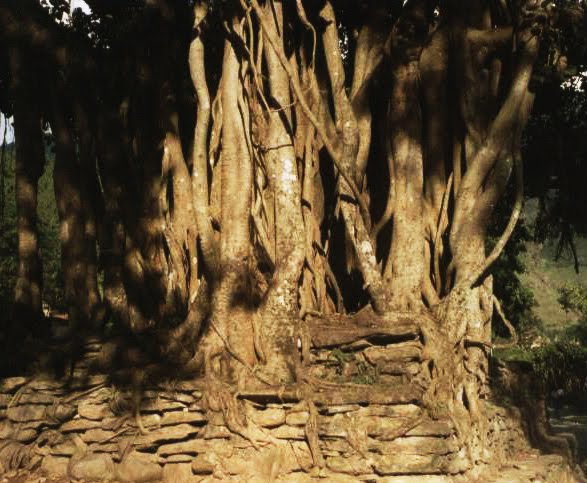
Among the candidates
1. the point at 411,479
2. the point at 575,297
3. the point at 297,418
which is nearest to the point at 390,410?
the point at 411,479

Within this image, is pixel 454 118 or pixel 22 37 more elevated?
pixel 22 37

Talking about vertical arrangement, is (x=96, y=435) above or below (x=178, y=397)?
below

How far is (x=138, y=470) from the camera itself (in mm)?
5465

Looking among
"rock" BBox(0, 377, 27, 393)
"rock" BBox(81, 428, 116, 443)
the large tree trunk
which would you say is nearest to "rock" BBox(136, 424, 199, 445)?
"rock" BBox(81, 428, 116, 443)

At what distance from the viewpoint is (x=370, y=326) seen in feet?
19.4

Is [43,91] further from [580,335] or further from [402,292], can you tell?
[580,335]

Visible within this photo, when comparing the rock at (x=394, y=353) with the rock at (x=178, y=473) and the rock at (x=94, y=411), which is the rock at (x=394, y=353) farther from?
the rock at (x=94, y=411)

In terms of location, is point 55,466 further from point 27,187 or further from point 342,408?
point 27,187

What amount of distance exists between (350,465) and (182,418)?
135 centimetres

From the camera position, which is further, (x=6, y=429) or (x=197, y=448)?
(x=6, y=429)

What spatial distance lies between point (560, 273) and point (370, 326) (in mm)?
63739

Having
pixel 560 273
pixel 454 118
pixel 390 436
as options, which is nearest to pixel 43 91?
pixel 454 118

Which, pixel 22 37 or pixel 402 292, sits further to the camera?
pixel 22 37

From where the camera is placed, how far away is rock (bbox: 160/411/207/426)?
5.56 m
